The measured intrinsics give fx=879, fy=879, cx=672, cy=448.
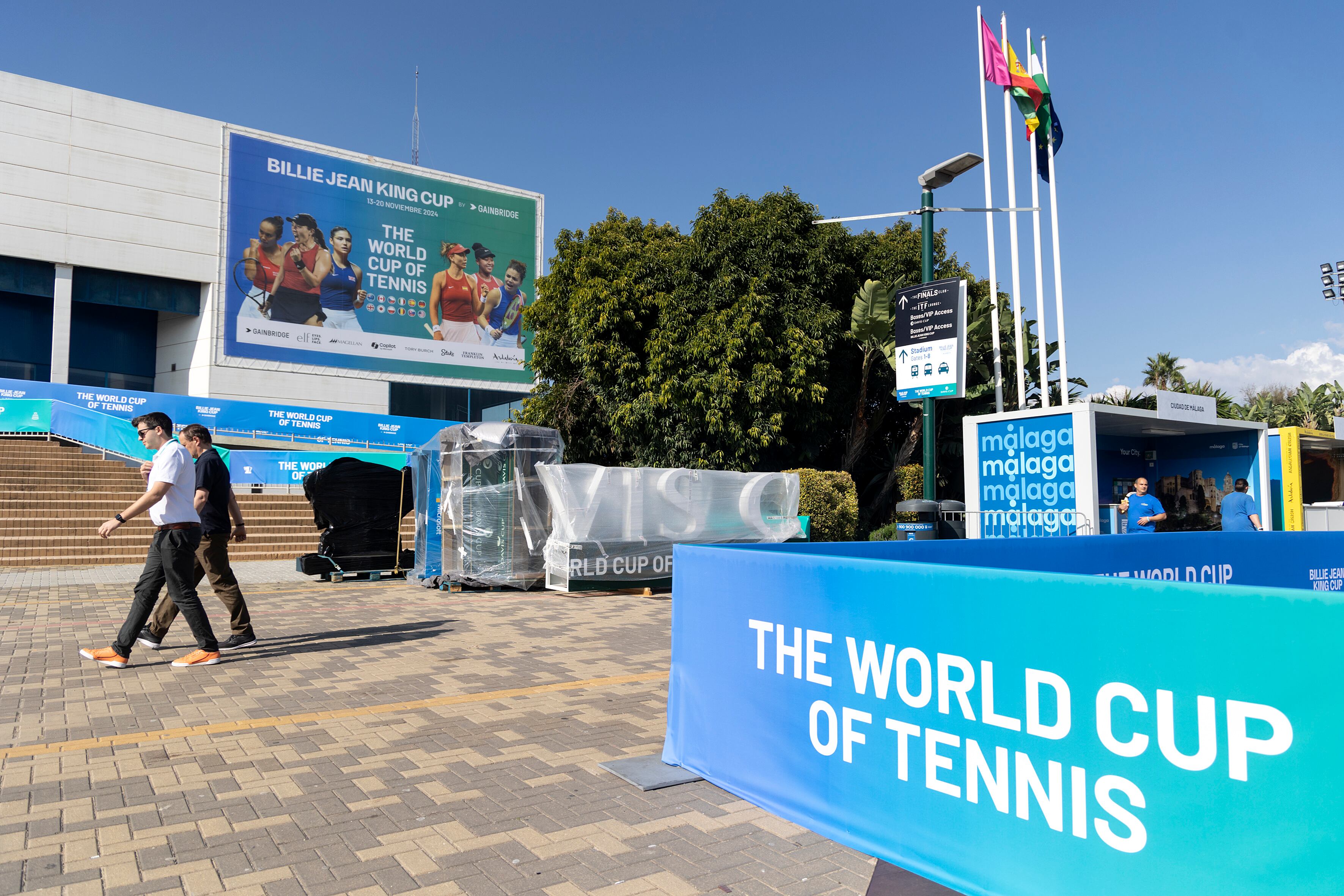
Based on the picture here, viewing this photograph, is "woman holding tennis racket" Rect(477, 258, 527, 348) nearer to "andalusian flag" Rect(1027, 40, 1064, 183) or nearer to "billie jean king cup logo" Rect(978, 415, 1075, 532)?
"andalusian flag" Rect(1027, 40, 1064, 183)

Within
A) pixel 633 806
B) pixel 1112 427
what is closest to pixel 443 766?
pixel 633 806

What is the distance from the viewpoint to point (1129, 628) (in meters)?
2.58

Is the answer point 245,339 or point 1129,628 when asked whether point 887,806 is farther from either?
point 245,339

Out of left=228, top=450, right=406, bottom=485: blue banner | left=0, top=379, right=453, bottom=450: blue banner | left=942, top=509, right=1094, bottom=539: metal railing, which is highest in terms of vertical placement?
left=0, top=379, right=453, bottom=450: blue banner

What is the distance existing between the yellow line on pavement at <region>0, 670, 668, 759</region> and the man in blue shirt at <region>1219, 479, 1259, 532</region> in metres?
8.49

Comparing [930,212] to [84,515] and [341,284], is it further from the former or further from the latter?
[341,284]

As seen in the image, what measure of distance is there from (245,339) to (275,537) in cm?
2477

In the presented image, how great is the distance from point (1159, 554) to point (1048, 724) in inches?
154

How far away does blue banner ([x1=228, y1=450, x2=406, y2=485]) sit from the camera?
21.2m

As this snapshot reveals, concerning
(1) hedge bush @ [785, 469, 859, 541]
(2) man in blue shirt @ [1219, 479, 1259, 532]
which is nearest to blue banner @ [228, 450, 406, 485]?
(1) hedge bush @ [785, 469, 859, 541]

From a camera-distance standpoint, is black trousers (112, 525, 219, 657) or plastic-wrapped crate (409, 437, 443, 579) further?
plastic-wrapped crate (409, 437, 443, 579)

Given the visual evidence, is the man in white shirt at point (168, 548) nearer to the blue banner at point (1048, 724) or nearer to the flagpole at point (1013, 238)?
the blue banner at point (1048, 724)

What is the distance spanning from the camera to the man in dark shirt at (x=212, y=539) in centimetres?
747

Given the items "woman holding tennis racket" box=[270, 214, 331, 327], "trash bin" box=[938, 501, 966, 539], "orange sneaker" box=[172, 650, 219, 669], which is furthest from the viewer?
"woman holding tennis racket" box=[270, 214, 331, 327]
